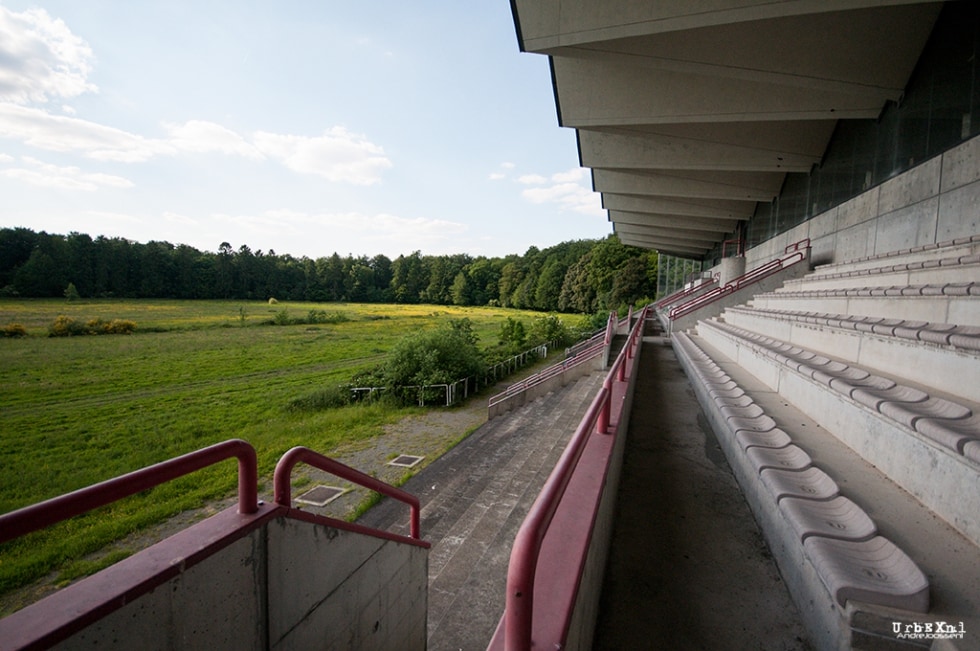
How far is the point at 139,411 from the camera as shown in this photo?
22.9m

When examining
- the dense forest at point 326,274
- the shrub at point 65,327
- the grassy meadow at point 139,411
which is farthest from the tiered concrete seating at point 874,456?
the shrub at point 65,327

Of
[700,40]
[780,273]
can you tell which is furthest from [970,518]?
[780,273]

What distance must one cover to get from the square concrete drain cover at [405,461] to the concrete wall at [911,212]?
14036 millimetres

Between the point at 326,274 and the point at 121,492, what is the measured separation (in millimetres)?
121971

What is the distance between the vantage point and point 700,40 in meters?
8.61

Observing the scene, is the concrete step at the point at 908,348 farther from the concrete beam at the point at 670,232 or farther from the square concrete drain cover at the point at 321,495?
the concrete beam at the point at 670,232

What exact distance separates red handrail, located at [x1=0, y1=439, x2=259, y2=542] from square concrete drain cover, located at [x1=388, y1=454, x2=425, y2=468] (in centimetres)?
1207

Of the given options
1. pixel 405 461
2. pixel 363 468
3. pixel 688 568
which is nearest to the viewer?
pixel 688 568

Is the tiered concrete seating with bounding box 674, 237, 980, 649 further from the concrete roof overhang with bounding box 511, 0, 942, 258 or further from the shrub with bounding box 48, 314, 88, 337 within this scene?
the shrub with bounding box 48, 314, 88, 337

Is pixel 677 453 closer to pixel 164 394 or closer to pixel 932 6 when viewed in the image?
pixel 932 6

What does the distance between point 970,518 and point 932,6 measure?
36.3 feet

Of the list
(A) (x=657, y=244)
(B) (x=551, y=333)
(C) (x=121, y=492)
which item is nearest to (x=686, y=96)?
(C) (x=121, y=492)

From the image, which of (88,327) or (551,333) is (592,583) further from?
(88,327)

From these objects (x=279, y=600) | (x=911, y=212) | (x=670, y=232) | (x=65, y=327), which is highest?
(x=670, y=232)
